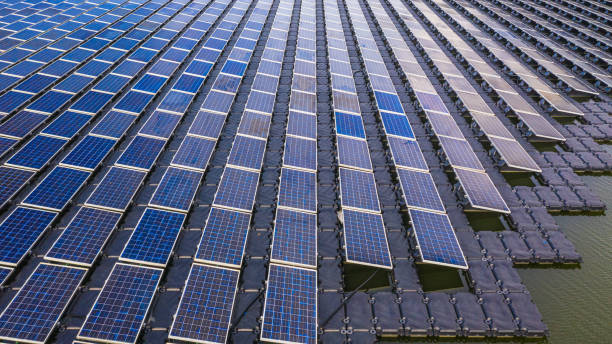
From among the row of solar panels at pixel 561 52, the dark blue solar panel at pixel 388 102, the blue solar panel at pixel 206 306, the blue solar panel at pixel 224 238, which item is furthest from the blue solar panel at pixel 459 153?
the row of solar panels at pixel 561 52

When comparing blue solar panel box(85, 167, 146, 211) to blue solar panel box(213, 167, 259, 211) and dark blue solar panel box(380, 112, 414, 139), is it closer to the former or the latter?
blue solar panel box(213, 167, 259, 211)

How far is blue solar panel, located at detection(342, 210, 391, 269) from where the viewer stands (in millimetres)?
16703

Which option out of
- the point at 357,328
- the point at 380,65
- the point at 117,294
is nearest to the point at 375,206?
the point at 357,328

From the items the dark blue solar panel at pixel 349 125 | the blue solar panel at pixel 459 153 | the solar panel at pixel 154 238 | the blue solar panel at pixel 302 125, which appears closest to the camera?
the solar panel at pixel 154 238

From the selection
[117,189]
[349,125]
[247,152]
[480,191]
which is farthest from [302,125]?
[480,191]

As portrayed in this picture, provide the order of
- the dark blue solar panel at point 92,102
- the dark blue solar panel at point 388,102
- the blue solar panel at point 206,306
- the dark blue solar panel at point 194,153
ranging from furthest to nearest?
the dark blue solar panel at point 388,102
the dark blue solar panel at point 92,102
the dark blue solar panel at point 194,153
the blue solar panel at point 206,306

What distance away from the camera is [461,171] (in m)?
22.9

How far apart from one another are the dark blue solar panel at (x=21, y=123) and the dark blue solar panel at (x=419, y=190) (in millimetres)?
29823

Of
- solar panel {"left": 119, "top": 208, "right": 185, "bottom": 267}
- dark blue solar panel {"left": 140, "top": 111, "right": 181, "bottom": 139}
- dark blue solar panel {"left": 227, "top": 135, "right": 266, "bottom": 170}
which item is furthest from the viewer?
dark blue solar panel {"left": 140, "top": 111, "right": 181, "bottom": 139}

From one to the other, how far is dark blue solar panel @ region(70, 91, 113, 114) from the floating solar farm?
199 millimetres

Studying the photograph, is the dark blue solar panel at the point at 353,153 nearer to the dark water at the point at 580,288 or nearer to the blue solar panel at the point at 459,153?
the blue solar panel at the point at 459,153

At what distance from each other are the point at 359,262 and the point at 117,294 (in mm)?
13035

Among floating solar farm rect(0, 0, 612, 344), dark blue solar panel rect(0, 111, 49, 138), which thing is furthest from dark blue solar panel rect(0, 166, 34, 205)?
dark blue solar panel rect(0, 111, 49, 138)

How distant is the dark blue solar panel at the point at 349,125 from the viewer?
25125mm
